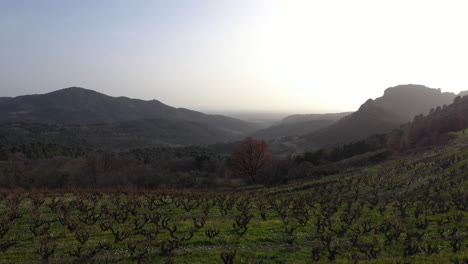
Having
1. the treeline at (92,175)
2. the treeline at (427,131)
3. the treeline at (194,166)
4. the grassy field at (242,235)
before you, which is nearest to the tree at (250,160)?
the treeline at (194,166)

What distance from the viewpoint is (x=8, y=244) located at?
17.4 meters

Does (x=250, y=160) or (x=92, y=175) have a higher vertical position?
(x=250, y=160)

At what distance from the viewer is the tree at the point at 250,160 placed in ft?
257

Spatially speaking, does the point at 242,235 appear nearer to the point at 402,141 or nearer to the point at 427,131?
the point at 402,141

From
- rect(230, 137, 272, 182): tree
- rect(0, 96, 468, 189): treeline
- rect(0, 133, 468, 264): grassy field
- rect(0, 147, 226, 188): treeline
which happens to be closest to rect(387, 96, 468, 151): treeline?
rect(0, 96, 468, 189): treeline

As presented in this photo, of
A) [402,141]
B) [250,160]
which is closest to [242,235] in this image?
[250,160]

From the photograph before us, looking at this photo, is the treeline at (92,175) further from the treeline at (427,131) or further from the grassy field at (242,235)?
the treeline at (427,131)

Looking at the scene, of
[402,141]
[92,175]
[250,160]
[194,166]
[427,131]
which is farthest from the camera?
[194,166]

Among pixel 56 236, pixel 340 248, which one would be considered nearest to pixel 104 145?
pixel 56 236

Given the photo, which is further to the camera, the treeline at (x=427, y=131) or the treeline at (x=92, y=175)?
the treeline at (x=427, y=131)

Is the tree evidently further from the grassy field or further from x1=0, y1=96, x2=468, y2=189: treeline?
the grassy field

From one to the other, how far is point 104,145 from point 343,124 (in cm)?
14503

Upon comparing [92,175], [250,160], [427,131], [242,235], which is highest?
[427,131]

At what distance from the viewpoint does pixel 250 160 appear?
7831 cm
